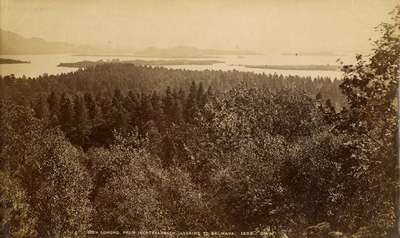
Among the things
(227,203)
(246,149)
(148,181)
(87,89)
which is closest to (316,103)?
(246,149)

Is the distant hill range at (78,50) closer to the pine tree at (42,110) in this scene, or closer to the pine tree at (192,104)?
the pine tree at (192,104)

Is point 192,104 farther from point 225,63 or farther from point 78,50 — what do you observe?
point 78,50

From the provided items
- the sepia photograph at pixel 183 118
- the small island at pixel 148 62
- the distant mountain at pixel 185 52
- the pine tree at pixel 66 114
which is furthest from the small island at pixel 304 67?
the pine tree at pixel 66 114

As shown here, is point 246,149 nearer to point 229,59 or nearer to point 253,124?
point 253,124

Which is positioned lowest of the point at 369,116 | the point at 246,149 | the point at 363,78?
the point at 246,149

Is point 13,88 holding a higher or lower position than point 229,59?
lower

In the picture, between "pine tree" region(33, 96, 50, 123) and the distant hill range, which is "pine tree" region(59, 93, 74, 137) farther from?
the distant hill range

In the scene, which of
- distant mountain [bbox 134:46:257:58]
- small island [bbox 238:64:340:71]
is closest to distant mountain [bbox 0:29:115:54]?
distant mountain [bbox 134:46:257:58]
